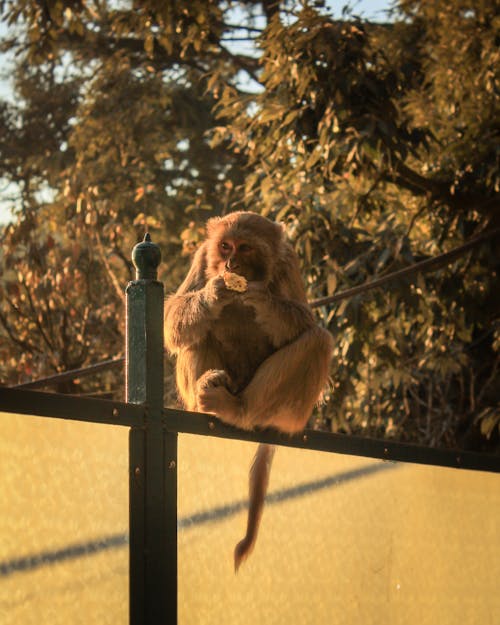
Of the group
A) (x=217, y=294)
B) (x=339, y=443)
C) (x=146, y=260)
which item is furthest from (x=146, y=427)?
(x=217, y=294)

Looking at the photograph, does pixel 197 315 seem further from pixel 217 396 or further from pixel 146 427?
pixel 146 427

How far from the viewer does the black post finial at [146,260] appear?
233 centimetres

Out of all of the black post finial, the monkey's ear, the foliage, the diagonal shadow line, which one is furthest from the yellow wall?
the foliage

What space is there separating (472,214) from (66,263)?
4537mm

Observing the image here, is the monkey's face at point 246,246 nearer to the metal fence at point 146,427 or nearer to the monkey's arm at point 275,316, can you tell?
the monkey's arm at point 275,316

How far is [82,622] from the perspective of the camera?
6.51 feet

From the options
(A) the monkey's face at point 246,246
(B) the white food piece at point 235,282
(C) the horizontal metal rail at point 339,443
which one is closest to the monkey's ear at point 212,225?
(A) the monkey's face at point 246,246

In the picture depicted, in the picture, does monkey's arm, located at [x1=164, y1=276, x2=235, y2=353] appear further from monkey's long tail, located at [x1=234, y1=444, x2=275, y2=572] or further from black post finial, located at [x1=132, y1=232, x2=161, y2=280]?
black post finial, located at [x1=132, y1=232, x2=161, y2=280]

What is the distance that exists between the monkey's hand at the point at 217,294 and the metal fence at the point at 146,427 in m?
0.95

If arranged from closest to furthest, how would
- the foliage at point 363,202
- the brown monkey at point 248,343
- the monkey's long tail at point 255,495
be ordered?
the monkey's long tail at point 255,495 → the brown monkey at point 248,343 → the foliage at point 363,202

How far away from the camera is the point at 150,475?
213 cm

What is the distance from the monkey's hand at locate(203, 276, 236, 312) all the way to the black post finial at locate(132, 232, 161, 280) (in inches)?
38.2

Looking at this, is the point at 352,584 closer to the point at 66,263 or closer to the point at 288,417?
the point at 288,417

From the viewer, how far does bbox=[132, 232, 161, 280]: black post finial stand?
2.33 m
